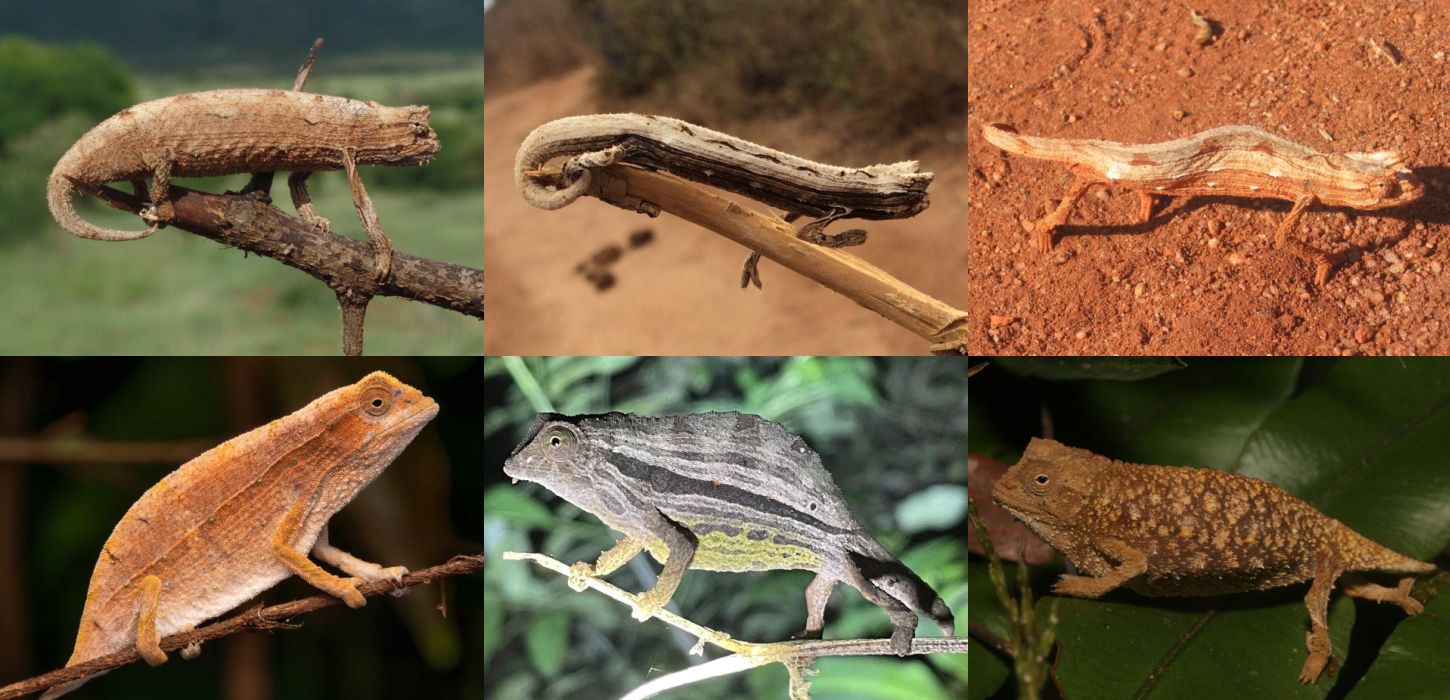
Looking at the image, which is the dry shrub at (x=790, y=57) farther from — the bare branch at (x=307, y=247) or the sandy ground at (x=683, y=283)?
the bare branch at (x=307, y=247)

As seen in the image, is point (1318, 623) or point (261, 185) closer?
point (1318, 623)

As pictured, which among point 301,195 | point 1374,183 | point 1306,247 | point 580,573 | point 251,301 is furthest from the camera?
point 251,301

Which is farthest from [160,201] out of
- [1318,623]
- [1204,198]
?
[1204,198]

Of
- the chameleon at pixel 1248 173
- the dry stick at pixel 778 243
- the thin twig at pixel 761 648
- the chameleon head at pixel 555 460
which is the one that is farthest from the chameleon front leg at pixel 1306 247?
the chameleon head at pixel 555 460

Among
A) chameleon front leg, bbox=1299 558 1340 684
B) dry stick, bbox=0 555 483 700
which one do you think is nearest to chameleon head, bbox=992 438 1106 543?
chameleon front leg, bbox=1299 558 1340 684

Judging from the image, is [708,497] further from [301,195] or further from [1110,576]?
[301,195]

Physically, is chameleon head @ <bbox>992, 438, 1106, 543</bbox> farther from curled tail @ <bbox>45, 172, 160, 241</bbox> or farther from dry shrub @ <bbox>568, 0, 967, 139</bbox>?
dry shrub @ <bbox>568, 0, 967, 139</bbox>
